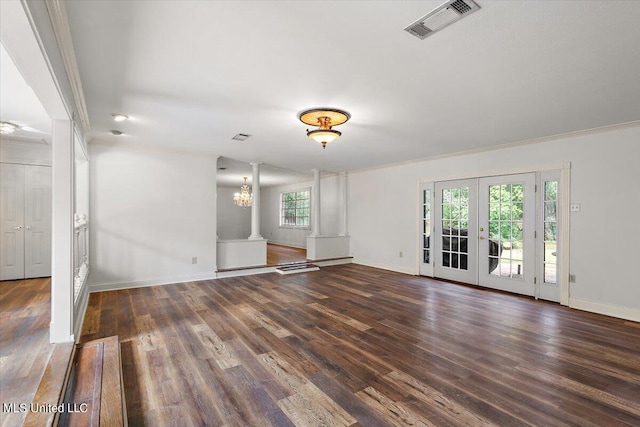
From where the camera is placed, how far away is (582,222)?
425 cm

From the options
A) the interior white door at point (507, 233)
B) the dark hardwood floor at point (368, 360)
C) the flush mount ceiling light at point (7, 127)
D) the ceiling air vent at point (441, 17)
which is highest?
the flush mount ceiling light at point (7, 127)

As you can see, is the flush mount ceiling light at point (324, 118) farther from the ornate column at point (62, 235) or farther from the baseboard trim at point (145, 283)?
the baseboard trim at point (145, 283)

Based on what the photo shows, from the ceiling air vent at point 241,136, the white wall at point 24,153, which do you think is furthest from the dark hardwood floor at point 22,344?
the ceiling air vent at point 241,136

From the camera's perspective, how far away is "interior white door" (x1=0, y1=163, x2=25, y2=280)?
5223mm

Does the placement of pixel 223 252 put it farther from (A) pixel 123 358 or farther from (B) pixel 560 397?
(B) pixel 560 397

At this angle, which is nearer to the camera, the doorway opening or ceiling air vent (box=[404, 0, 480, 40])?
ceiling air vent (box=[404, 0, 480, 40])

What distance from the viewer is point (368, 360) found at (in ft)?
8.75

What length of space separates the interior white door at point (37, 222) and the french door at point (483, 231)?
736 cm

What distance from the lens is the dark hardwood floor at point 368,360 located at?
1.99 meters

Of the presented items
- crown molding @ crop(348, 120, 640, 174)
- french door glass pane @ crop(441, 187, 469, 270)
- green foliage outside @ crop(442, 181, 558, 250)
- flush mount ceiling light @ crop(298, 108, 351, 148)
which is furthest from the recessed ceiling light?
green foliage outside @ crop(442, 181, 558, 250)

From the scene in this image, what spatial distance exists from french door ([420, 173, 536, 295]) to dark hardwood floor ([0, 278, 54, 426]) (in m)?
5.95

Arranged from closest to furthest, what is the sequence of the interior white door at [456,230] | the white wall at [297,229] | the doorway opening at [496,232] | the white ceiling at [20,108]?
the white ceiling at [20,108] < the doorway opening at [496,232] < the interior white door at [456,230] < the white wall at [297,229]

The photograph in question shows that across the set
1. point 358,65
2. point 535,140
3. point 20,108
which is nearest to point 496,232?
point 535,140

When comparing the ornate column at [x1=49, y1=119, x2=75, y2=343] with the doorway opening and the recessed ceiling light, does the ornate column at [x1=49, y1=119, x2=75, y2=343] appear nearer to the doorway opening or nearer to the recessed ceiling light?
the recessed ceiling light
